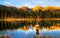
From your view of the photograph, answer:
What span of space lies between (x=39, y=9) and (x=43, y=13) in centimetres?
38

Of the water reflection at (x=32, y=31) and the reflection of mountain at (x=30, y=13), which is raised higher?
the reflection of mountain at (x=30, y=13)

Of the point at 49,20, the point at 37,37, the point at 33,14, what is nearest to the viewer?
the point at 37,37

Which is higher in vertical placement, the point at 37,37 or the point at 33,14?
the point at 33,14

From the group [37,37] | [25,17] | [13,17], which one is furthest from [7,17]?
[37,37]

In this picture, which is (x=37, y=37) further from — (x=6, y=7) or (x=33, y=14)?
(x=6, y=7)

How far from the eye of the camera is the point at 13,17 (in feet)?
39.3

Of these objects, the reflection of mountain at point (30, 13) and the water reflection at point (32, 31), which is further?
the reflection of mountain at point (30, 13)

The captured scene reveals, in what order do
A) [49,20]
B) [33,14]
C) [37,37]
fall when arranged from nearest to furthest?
[37,37] → [33,14] → [49,20]

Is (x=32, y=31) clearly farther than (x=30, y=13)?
No

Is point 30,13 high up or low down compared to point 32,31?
up

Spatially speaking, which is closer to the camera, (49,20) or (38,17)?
(38,17)

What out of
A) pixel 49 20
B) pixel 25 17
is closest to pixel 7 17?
pixel 25 17

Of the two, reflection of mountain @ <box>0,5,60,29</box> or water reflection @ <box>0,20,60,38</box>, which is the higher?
reflection of mountain @ <box>0,5,60,29</box>

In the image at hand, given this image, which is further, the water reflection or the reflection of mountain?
the reflection of mountain
